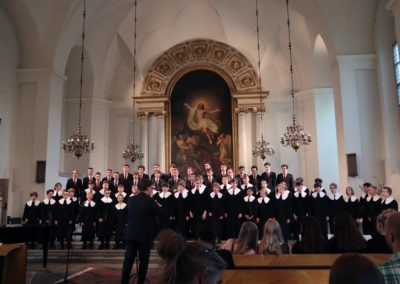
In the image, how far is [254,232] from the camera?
4.38 metres

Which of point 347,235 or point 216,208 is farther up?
point 216,208

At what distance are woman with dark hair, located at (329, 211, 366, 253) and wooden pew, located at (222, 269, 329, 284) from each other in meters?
1.53

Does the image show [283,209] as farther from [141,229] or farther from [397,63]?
[397,63]

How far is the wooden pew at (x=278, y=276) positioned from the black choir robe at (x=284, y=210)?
7420mm

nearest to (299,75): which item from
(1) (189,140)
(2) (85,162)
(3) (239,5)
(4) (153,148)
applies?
(3) (239,5)

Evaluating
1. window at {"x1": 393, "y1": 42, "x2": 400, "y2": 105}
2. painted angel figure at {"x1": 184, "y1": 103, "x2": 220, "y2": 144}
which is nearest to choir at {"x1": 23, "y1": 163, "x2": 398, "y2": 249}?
window at {"x1": 393, "y1": 42, "x2": 400, "y2": 105}

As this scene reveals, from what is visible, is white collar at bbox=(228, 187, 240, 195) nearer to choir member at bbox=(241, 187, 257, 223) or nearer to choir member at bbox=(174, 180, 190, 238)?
choir member at bbox=(241, 187, 257, 223)

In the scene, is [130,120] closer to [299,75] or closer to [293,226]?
[299,75]

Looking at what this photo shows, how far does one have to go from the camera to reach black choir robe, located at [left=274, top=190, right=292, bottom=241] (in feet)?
32.9

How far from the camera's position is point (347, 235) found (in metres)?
4.16

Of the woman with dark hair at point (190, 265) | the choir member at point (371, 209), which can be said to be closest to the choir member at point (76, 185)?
the choir member at point (371, 209)

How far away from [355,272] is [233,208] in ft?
29.8

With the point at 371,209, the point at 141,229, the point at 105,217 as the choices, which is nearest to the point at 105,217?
the point at 105,217

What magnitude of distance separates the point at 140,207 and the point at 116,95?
40.9ft
